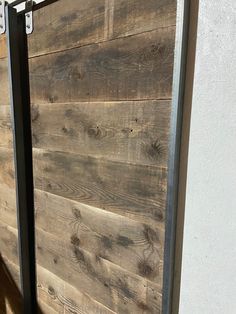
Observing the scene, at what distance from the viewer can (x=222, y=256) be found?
0.71 m

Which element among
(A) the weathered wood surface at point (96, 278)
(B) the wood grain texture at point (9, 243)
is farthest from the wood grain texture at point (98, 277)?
(B) the wood grain texture at point (9, 243)

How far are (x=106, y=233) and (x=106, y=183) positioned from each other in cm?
18

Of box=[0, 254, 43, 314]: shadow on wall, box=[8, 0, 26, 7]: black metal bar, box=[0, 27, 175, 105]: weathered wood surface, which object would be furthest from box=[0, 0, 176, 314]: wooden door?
box=[0, 254, 43, 314]: shadow on wall

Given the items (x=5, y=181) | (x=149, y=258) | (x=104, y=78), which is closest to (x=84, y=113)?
(x=104, y=78)

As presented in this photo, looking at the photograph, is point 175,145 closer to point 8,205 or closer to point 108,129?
point 108,129

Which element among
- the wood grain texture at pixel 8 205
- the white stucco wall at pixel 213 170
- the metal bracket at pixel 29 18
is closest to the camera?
the white stucco wall at pixel 213 170

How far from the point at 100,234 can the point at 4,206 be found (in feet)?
2.12

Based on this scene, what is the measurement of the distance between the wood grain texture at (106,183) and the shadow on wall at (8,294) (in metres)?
0.60

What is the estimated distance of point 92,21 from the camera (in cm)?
90

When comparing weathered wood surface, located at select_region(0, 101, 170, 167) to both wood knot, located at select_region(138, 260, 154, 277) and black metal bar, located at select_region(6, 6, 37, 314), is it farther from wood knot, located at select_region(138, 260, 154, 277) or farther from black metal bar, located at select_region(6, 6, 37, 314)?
wood knot, located at select_region(138, 260, 154, 277)

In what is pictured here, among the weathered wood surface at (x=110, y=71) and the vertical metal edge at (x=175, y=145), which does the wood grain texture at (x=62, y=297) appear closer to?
the vertical metal edge at (x=175, y=145)

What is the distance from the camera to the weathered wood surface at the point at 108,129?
803 mm

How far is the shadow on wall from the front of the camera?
142 cm

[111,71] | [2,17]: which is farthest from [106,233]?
[2,17]
